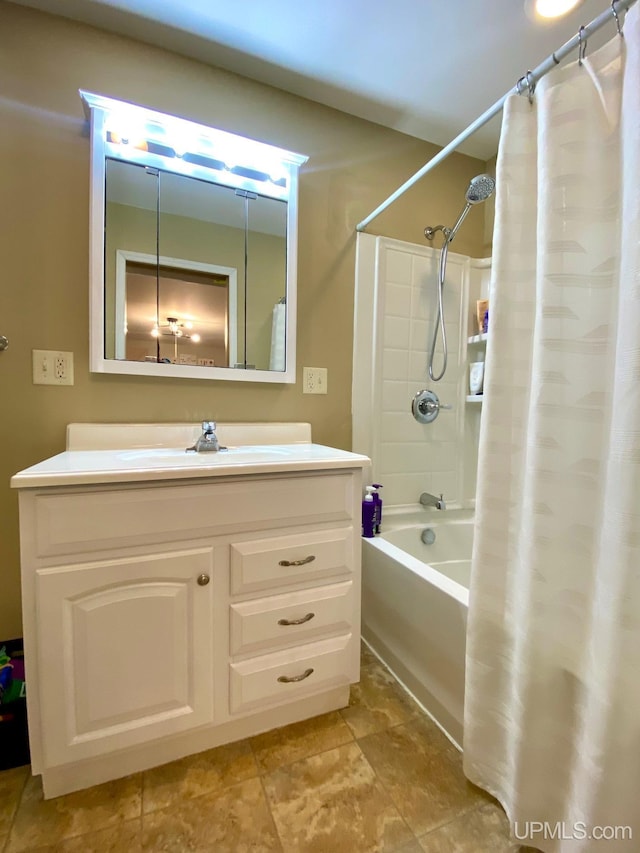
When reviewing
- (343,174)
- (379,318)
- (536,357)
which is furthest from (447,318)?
(536,357)

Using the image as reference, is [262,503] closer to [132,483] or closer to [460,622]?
[132,483]

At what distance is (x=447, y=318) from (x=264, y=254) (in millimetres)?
931

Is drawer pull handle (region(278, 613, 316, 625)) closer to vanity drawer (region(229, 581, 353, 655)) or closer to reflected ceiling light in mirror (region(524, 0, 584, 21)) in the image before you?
vanity drawer (region(229, 581, 353, 655))

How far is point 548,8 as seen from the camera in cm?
117

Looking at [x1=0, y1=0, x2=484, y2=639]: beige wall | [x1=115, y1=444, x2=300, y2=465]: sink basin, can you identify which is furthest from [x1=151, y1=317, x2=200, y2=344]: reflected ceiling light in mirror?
[x1=115, y1=444, x2=300, y2=465]: sink basin

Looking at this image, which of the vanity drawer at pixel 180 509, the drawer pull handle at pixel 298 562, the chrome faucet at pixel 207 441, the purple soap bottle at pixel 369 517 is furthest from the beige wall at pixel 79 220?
the drawer pull handle at pixel 298 562

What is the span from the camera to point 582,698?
71cm

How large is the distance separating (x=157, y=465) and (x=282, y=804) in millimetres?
875

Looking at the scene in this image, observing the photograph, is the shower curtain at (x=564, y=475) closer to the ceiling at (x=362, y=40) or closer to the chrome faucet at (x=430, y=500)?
the ceiling at (x=362, y=40)

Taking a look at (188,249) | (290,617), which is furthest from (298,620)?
(188,249)

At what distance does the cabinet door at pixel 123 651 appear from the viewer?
85 centimetres

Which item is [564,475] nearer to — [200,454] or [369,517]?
[369,517]

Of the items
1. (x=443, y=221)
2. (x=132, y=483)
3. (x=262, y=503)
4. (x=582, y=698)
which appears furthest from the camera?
(x=443, y=221)

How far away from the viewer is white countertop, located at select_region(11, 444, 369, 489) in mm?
822
